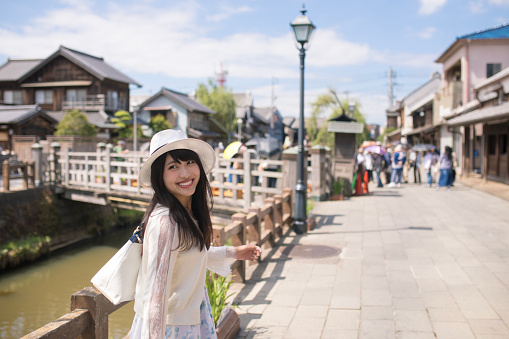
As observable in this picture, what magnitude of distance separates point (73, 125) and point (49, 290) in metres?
18.1

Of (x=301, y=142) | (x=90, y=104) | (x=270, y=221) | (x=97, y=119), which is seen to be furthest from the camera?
(x=90, y=104)

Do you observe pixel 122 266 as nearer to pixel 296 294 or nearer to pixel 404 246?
pixel 296 294

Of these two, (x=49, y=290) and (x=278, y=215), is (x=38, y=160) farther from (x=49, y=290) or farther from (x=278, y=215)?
(x=278, y=215)

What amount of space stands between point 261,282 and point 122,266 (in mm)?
3803

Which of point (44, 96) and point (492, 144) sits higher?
point (44, 96)

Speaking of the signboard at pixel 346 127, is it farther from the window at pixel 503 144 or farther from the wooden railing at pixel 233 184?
the window at pixel 503 144

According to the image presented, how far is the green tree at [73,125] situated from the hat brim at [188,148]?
89.1 ft

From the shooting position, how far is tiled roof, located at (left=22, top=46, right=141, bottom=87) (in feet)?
114

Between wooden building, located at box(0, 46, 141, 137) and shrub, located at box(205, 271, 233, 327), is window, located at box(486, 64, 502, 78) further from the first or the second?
wooden building, located at box(0, 46, 141, 137)

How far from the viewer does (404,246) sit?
24.6ft

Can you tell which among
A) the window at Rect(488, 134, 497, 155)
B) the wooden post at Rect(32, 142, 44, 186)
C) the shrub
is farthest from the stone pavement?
the wooden post at Rect(32, 142, 44, 186)

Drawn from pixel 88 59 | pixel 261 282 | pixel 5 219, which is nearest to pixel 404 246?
pixel 261 282

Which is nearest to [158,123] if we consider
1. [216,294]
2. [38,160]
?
[38,160]

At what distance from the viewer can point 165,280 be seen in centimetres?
203
